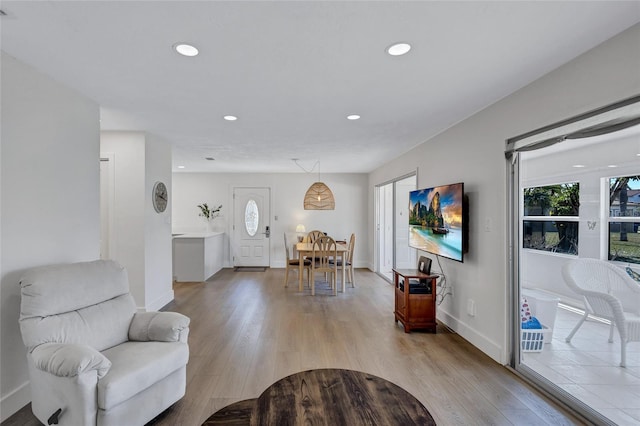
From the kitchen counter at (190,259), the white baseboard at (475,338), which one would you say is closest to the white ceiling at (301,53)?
the white baseboard at (475,338)

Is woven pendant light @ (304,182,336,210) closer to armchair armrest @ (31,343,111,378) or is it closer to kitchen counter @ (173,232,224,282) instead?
kitchen counter @ (173,232,224,282)

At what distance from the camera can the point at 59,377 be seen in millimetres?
1705

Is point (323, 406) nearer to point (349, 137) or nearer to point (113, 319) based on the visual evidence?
point (113, 319)

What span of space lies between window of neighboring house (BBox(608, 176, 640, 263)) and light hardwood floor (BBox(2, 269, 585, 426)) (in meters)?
1.15

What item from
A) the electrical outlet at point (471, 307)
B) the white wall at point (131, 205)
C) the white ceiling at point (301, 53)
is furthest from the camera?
the white wall at point (131, 205)

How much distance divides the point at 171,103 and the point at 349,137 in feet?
7.24

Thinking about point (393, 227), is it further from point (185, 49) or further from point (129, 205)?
point (185, 49)

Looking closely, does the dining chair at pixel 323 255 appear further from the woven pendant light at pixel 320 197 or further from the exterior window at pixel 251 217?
the exterior window at pixel 251 217

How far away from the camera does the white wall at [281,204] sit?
7.68 meters

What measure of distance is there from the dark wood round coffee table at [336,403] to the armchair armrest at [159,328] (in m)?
0.92

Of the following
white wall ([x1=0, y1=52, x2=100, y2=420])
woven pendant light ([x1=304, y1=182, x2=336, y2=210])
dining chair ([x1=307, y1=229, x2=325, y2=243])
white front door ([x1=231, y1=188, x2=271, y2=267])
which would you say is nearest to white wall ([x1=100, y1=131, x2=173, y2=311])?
white wall ([x1=0, y1=52, x2=100, y2=420])

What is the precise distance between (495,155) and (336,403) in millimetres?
2548

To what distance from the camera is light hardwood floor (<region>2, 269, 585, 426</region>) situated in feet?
7.04

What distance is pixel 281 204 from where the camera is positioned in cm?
776
